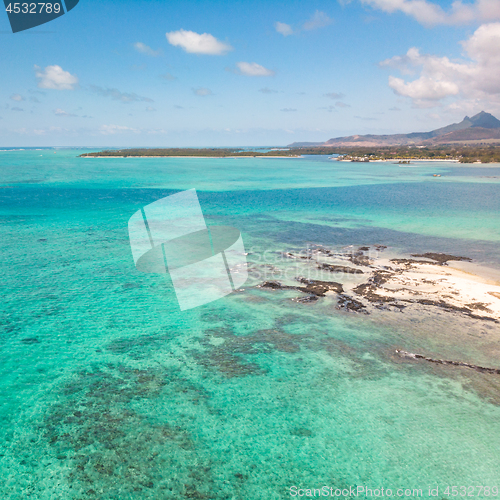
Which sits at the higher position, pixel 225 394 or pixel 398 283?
pixel 398 283

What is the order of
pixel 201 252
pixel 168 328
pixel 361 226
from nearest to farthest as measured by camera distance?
pixel 168 328, pixel 201 252, pixel 361 226

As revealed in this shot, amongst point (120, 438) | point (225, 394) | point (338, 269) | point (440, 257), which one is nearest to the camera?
point (120, 438)

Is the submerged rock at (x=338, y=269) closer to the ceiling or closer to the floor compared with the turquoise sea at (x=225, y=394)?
closer to the ceiling

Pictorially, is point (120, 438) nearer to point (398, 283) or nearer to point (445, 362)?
point (445, 362)

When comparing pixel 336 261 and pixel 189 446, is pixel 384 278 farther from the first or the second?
pixel 189 446

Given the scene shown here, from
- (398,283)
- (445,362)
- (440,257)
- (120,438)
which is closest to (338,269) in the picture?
(398,283)

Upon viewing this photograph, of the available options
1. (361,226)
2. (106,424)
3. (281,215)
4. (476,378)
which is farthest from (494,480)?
(281,215)

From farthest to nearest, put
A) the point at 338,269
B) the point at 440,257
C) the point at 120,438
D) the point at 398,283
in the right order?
the point at 440,257 → the point at 338,269 → the point at 398,283 → the point at 120,438

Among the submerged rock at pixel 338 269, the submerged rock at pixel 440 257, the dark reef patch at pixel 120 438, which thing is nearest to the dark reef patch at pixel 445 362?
the dark reef patch at pixel 120 438

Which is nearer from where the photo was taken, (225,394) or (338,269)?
(225,394)

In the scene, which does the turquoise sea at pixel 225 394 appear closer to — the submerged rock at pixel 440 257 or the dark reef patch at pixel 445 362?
the dark reef patch at pixel 445 362

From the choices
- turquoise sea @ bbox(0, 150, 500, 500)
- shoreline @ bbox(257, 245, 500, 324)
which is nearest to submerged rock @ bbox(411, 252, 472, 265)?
shoreline @ bbox(257, 245, 500, 324)
